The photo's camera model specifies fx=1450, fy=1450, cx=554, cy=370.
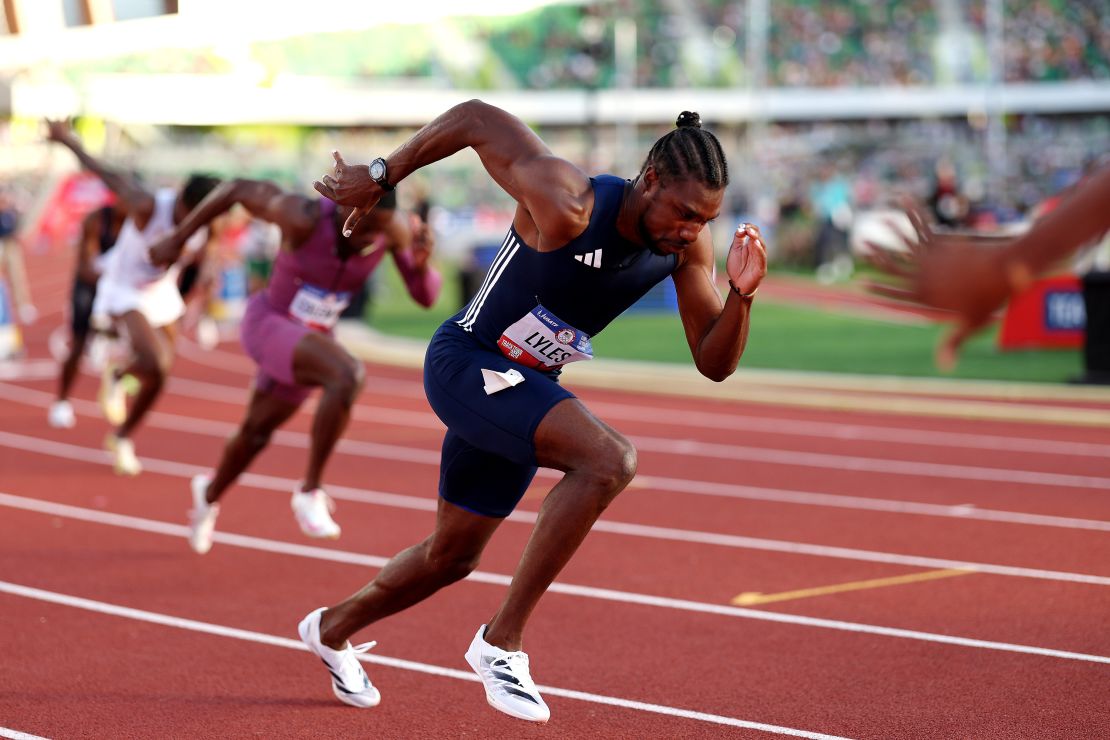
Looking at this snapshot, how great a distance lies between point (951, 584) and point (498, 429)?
3480mm

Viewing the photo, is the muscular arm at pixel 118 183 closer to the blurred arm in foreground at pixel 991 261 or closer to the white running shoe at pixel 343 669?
the white running shoe at pixel 343 669

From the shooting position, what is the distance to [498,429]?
4.33m

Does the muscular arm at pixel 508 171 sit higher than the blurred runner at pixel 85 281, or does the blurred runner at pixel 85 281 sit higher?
the muscular arm at pixel 508 171

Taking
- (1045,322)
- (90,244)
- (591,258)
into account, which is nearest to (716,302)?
(591,258)

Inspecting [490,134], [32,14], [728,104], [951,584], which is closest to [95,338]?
[951,584]

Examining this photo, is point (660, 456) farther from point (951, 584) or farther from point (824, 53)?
point (824, 53)

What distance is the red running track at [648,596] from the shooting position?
16.5 feet

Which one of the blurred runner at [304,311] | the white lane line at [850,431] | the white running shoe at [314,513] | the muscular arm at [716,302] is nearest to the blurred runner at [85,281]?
the blurred runner at [304,311]

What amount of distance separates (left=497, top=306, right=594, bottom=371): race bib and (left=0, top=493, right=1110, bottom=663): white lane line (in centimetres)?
231

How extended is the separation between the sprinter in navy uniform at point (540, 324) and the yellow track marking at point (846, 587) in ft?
7.73

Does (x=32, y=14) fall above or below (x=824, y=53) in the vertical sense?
above

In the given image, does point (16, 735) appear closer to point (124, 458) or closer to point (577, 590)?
point (577, 590)

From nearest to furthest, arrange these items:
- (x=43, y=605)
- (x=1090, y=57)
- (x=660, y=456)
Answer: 1. (x=43, y=605)
2. (x=660, y=456)
3. (x=1090, y=57)

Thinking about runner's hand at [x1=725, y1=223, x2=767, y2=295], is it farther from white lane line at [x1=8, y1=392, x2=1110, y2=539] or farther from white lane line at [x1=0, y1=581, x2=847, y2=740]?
white lane line at [x1=8, y1=392, x2=1110, y2=539]
